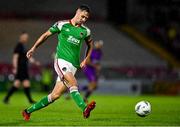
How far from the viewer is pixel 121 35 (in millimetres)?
39438

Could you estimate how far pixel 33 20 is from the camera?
3900cm

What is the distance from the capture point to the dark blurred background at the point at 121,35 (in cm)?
3238

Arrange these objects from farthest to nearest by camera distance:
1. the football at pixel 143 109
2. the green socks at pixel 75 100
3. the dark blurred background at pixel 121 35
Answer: the dark blurred background at pixel 121 35, the football at pixel 143 109, the green socks at pixel 75 100

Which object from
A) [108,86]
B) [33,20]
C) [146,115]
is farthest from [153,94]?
[146,115]

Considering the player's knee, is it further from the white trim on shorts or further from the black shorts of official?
the black shorts of official

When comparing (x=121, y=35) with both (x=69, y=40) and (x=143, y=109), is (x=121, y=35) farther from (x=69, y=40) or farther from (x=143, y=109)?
(x=69, y=40)

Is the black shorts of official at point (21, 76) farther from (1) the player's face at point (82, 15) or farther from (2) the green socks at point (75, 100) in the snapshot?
(1) the player's face at point (82, 15)

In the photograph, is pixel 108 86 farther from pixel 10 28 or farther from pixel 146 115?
pixel 146 115

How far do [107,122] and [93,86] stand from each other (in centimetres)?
948

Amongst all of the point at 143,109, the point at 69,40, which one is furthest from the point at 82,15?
the point at 143,109

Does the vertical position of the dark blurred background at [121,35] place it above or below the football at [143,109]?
above

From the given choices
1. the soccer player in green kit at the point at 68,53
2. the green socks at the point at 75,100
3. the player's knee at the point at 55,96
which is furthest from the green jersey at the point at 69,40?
the player's knee at the point at 55,96

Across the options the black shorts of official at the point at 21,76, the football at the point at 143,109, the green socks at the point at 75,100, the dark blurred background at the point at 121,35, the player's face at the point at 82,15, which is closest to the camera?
the green socks at the point at 75,100

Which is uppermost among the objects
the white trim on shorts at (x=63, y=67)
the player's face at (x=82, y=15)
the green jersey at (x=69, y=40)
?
the player's face at (x=82, y=15)
